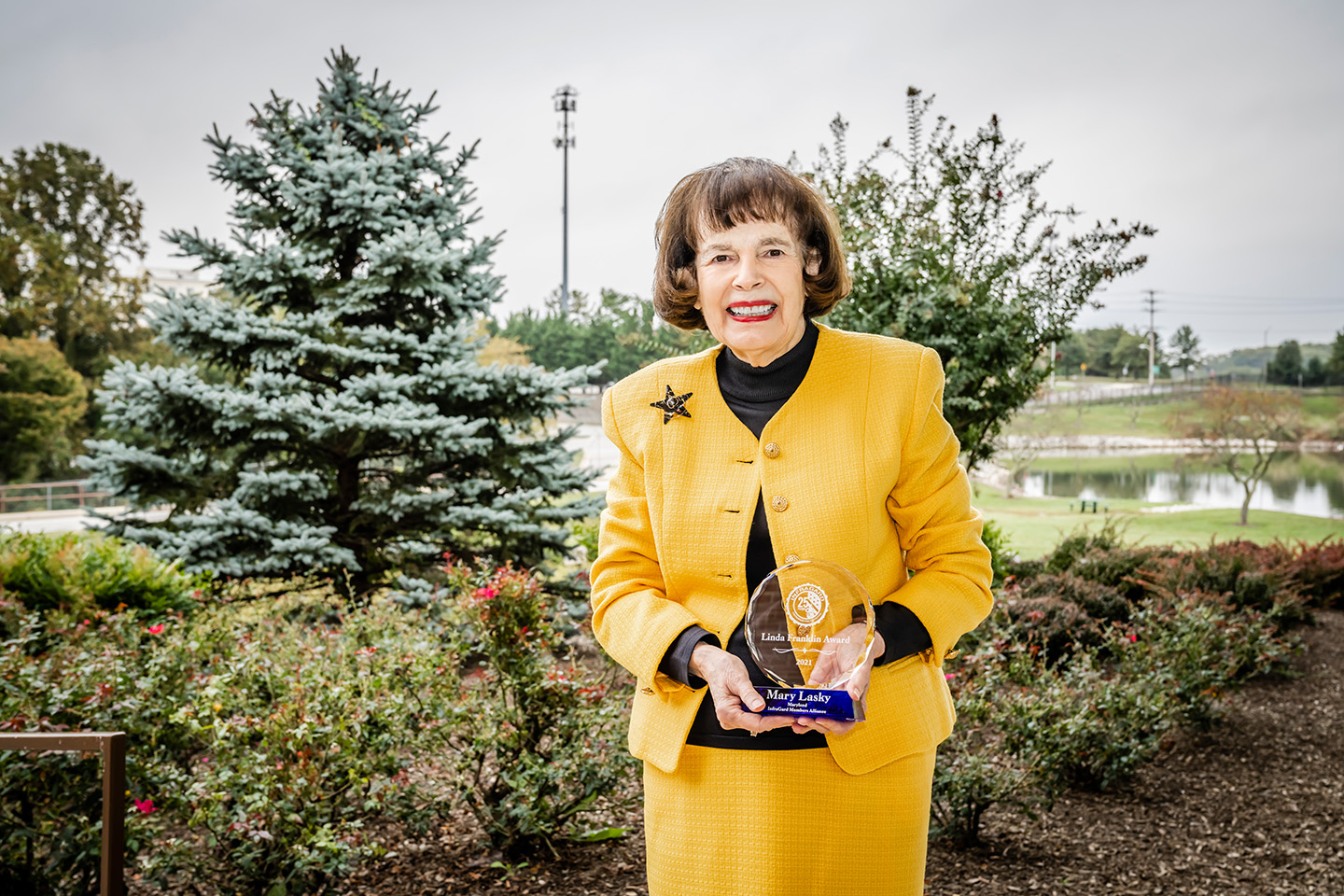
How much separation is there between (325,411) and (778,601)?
4.06 meters

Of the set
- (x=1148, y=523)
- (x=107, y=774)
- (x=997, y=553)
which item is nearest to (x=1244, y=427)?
(x=1148, y=523)

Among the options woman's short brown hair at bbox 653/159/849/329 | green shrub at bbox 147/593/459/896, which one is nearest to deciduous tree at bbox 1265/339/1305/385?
green shrub at bbox 147/593/459/896

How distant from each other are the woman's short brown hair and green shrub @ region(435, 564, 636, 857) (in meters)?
1.59

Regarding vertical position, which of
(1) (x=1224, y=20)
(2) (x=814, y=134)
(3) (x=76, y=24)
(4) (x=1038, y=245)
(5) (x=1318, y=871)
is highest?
(3) (x=76, y=24)

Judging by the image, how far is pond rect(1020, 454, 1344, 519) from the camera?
812 centimetres

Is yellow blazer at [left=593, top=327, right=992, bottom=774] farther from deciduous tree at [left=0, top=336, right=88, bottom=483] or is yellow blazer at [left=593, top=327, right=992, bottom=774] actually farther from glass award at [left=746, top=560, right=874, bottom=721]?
deciduous tree at [left=0, top=336, right=88, bottom=483]

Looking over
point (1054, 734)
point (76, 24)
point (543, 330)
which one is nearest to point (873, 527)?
point (1054, 734)

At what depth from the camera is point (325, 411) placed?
15.3 feet

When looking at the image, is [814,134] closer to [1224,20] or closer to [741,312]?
[1224,20]

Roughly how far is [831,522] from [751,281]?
336 mm

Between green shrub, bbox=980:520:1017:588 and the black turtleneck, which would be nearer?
the black turtleneck

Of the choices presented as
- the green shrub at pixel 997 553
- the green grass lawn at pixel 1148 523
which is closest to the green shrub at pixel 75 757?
the green shrub at pixel 997 553

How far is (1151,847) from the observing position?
2953mm

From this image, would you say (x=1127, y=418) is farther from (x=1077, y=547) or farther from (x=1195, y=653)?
(x=1195, y=653)
